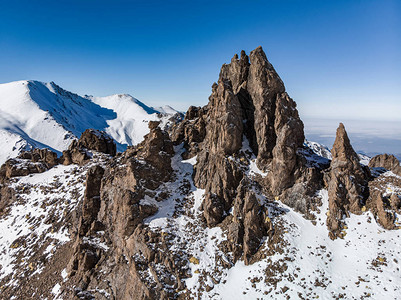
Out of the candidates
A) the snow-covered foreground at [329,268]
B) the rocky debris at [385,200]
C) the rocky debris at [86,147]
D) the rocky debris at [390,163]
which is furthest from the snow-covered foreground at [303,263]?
the rocky debris at [86,147]

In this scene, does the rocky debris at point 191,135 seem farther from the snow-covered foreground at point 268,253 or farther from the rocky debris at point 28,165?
the rocky debris at point 28,165

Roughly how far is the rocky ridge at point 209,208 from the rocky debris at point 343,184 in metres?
0.18

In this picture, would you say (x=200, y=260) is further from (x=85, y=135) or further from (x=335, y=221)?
(x=85, y=135)

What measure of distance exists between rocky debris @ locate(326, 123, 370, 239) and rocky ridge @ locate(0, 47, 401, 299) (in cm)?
18

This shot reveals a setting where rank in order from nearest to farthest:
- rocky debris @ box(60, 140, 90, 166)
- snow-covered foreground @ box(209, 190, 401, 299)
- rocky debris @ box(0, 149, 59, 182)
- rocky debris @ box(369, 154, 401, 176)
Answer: snow-covered foreground @ box(209, 190, 401, 299), rocky debris @ box(369, 154, 401, 176), rocky debris @ box(0, 149, 59, 182), rocky debris @ box(60, 140, 90, 166)

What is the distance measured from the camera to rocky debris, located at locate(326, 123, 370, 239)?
3400 cm

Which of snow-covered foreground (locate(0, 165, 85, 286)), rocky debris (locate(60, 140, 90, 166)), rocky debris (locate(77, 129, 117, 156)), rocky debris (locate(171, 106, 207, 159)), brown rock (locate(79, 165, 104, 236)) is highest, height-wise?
rocky debris (locate(171, 106, 207, 159))

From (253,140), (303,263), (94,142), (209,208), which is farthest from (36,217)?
(303,263)

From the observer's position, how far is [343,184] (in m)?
36.1

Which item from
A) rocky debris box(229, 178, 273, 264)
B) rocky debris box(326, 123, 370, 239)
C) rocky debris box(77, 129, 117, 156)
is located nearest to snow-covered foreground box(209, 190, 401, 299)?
rocky debris box(326, 123, 370, 239)

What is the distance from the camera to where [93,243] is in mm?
35688

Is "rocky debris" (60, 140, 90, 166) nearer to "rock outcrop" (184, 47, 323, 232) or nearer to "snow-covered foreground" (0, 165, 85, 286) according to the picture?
"snow-covered foreground" (0, 165, 85, 286)

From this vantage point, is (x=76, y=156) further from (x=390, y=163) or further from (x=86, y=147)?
(x=390, y=163)

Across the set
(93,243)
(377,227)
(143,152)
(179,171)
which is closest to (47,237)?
(93,243)
